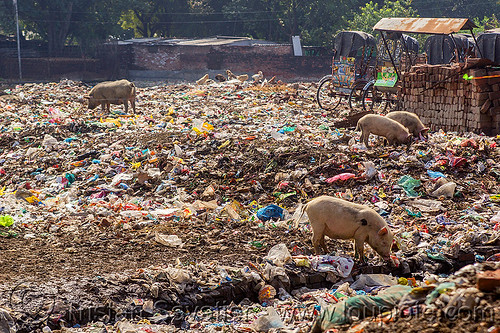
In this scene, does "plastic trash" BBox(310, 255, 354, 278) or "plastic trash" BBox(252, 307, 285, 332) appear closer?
"plastic trash" BBox(252, 307, 285, 332)

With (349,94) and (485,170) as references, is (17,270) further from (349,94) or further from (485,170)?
(349,94)

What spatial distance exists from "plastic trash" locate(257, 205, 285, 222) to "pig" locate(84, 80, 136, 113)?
925 centimetres

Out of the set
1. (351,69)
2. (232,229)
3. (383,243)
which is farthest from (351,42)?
(383,243)

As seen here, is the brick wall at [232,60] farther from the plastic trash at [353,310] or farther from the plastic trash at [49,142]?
the plastic trash at [353,310]

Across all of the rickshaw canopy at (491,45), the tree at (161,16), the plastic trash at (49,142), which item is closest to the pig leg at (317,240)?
the plastic trash at (49,142)

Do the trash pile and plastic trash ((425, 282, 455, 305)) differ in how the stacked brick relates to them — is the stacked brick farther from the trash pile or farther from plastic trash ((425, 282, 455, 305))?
plastic trash ((425, 282, 455, 305))

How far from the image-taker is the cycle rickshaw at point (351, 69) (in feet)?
51.8

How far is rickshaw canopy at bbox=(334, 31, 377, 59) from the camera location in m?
16.7

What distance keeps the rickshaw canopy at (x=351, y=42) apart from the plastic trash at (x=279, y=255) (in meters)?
11.8

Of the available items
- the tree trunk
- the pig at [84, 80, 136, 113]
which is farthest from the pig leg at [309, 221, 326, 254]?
the tree trunk

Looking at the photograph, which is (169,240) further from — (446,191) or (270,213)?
(446,191)

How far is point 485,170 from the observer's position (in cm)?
829

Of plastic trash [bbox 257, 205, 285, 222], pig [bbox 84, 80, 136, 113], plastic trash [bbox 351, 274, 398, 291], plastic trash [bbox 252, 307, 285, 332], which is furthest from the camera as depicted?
pig [bbox 84, 80, 136, 113]

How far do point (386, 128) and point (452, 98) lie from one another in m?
2.40
